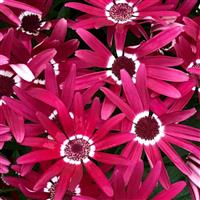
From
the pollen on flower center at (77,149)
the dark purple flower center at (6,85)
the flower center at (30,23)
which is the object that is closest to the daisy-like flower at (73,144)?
the pollen on flower center at (77,149)

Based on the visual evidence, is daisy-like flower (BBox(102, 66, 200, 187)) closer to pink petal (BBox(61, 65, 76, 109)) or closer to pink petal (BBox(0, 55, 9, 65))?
pink petal (BBox(61, 65, 76, 109))

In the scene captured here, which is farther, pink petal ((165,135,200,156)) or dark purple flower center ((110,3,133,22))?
dark purple flower center ((110,3,133,22))

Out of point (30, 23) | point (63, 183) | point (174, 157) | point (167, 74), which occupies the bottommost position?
point (63, 183)

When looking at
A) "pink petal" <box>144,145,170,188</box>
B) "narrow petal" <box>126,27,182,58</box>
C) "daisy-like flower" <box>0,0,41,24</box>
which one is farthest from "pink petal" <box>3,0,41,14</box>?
"pink petal" <box>144,145,170,188</box>

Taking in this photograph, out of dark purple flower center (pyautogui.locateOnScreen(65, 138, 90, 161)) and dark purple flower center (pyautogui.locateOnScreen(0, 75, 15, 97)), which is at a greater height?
dark purple flower center (pyautogui.locateOnScreen(0, 75, 15, 97))

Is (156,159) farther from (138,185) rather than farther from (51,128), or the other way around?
(51,128)

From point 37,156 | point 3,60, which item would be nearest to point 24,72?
point 3,60

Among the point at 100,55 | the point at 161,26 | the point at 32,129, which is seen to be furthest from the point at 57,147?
the point at 161,26
